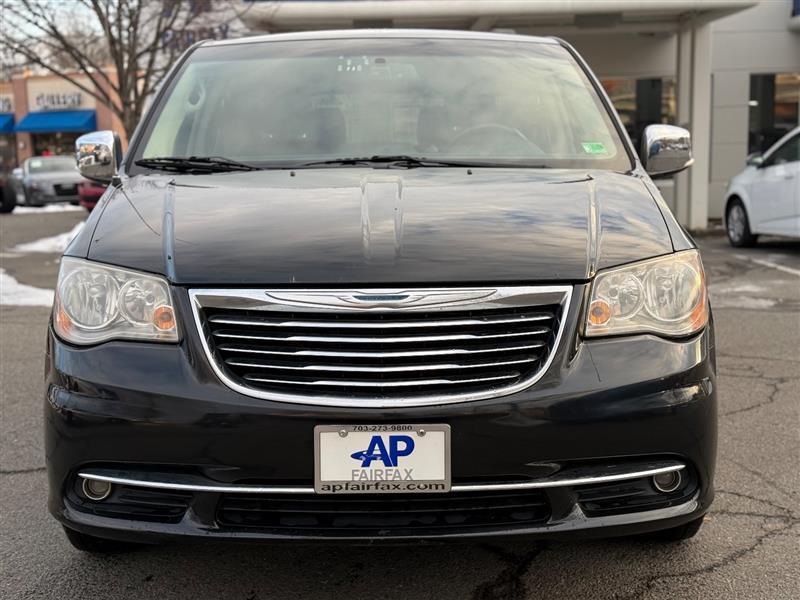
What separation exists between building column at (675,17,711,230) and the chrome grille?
39.6 feet

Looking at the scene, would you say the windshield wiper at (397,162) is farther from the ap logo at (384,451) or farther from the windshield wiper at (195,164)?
the ap logo at (384,451)

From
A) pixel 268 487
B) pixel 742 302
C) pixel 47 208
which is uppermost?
pixel 268 487

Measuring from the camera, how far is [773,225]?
1055cm

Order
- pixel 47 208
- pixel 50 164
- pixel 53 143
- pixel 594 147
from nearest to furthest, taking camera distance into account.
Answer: pixel 594 147
pixel 50 164
pixel 47 208
pixel 53 143

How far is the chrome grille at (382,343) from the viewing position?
2170mm

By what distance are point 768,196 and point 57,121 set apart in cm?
3407

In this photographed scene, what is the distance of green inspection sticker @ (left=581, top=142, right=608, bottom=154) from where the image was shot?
329 cm

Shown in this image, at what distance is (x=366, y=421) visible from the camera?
6.95 ft

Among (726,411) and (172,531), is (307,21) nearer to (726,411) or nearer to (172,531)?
(726,411)

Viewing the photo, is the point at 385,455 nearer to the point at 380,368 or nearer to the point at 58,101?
the point at 380,368

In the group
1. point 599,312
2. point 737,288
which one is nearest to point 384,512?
point 599,312

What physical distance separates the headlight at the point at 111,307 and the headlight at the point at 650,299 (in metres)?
1.11

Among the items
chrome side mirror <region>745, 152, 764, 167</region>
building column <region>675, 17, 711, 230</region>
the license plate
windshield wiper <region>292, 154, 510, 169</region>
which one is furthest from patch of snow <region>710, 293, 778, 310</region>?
building column <region>675, 17, 711, 230</region>

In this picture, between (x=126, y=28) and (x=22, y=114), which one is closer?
(x=126, y=28)
